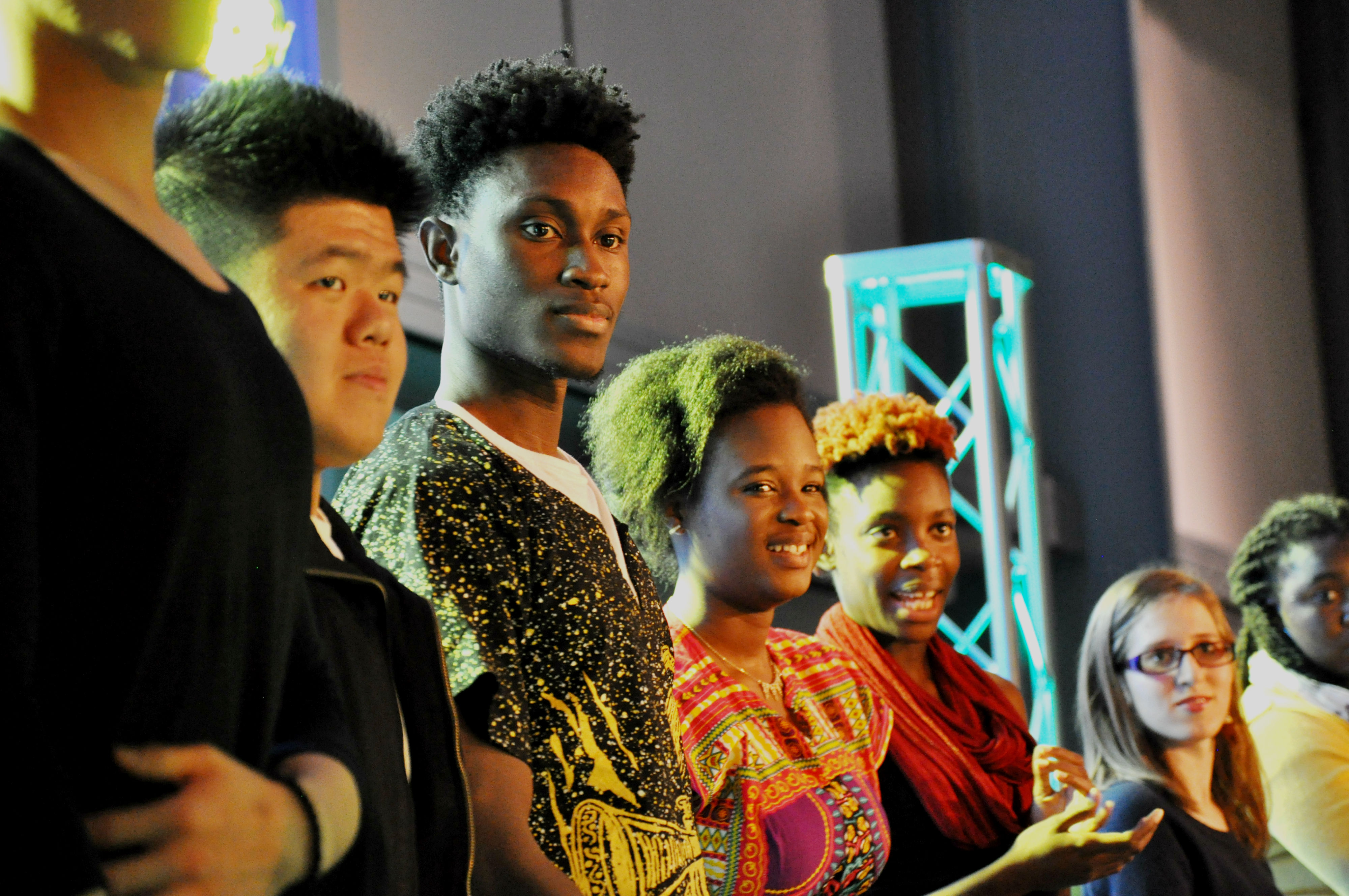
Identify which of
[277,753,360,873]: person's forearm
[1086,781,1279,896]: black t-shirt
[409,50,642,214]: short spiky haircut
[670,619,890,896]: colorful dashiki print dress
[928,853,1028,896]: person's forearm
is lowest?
[1086,781,1279,896]: black t-shirt

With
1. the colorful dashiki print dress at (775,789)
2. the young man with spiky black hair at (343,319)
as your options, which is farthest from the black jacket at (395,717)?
the colorful dashiki print dress at (775,789)

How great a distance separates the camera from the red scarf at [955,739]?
227cm

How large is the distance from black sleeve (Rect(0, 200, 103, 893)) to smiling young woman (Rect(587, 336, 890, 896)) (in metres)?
1.24

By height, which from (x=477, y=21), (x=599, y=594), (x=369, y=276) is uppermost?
(x=477, y=21)

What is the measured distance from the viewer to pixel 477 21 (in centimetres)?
474

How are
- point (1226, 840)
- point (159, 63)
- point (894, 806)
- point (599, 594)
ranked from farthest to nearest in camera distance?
1. point (1226, 840)
2. point (894, 806)
3. point (599, 594)
4. point (159, 63)

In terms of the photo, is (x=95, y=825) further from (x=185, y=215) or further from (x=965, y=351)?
(x=965, y=351)

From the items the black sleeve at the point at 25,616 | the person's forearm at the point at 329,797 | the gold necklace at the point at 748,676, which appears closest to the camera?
the black sleeve at the point at 25,616

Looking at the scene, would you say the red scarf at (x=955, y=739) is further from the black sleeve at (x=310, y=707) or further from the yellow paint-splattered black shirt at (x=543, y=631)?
the black sleeve at (x=310, y=707)

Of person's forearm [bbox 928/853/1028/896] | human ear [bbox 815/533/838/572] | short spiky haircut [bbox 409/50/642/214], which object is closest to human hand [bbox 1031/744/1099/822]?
person's forearm [bbox 928/853/1028/896]

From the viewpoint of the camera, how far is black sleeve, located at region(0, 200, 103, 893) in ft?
2.19

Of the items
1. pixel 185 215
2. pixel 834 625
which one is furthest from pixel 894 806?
pixel 185 215

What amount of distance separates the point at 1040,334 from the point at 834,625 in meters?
3.95

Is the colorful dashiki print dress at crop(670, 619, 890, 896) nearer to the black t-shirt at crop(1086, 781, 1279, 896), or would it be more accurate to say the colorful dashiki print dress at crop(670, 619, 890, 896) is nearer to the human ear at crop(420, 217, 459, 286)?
the black t-shirt at crop(1086, 781, 1279, 896)
